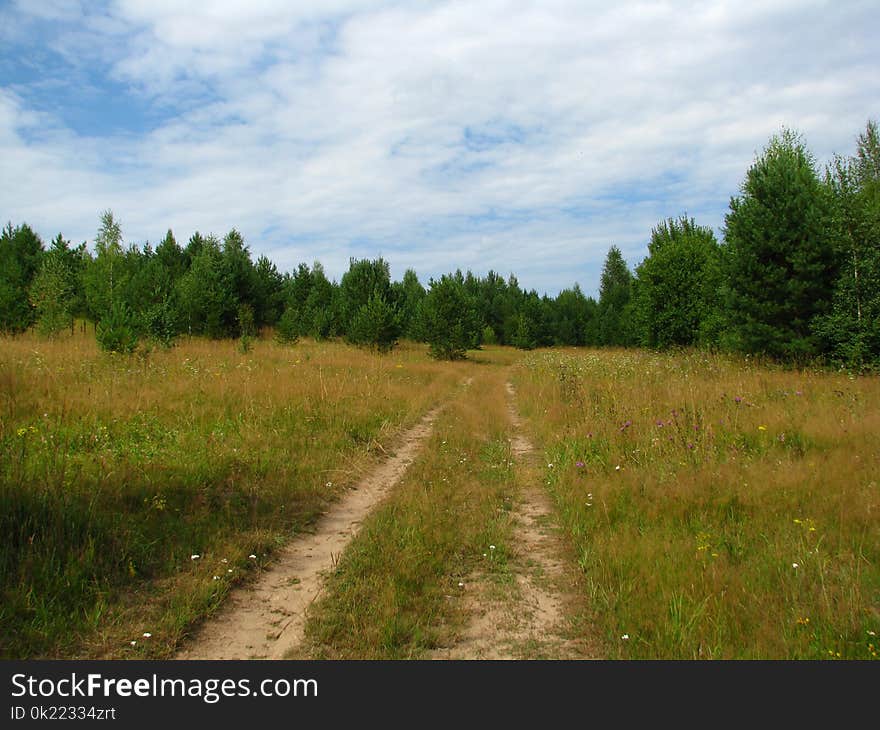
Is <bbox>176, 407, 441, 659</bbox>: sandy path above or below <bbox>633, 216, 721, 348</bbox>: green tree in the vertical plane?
below

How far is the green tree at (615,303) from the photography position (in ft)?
192

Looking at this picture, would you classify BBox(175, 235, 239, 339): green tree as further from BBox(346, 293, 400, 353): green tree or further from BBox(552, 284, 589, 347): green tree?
BBox(552, 284, 589, 347): green tree

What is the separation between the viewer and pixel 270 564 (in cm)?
425

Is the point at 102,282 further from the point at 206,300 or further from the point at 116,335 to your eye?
the point at 116,335

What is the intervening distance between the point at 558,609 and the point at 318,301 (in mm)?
50192

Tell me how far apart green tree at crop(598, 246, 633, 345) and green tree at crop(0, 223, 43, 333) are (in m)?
46.2

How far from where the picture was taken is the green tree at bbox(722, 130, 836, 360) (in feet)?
50.0

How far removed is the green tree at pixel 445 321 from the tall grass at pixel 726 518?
25313 mm

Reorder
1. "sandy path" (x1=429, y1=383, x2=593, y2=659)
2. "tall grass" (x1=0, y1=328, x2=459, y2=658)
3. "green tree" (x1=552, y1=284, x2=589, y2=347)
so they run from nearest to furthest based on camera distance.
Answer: "sandy path" (x1=429, y1=383, x2=593, y2=659) → "tall grass" (x1=0, y1=328, x2=459, y2=658) → "green tree" (x1=552, y1=284, x2=589, y2=347)

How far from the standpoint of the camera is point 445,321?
34906mm

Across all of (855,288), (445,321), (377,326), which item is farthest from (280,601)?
(445,321)

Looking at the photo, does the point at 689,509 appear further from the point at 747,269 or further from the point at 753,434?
the point at 747,269

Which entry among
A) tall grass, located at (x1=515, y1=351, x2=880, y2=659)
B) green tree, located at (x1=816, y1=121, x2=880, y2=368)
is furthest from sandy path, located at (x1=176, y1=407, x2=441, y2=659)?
green tree, located at (x1=816, y1=121, x2=880, y2=368)

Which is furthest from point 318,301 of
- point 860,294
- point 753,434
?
point 753,434
